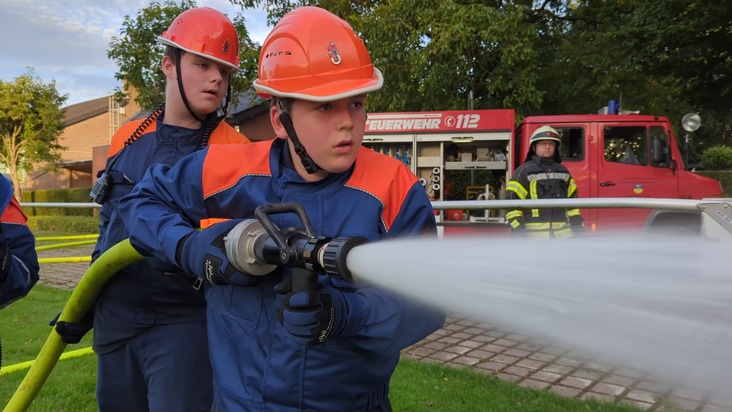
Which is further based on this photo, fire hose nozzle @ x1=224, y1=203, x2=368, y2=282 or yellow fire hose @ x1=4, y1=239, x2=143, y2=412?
yellow fire hose @ x1=4, y1=239, x2=143, y2=412

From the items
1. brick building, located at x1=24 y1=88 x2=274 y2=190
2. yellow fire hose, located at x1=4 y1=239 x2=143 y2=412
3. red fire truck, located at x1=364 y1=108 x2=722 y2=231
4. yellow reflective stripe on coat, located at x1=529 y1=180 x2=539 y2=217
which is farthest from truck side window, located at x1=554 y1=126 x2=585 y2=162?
brick building, located at x1=24 y1=88 x2=274 y2=190

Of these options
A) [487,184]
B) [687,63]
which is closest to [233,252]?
[487,184]

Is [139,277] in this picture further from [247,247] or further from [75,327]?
[247,247]

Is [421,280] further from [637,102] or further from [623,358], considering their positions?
[637,102]

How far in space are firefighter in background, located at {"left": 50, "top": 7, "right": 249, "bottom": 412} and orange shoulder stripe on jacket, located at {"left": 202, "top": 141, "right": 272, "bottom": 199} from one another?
1.60 ft

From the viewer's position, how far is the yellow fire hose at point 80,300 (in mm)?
2111

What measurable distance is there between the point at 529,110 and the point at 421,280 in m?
13.8

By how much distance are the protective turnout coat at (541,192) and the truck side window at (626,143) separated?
3.39 meters

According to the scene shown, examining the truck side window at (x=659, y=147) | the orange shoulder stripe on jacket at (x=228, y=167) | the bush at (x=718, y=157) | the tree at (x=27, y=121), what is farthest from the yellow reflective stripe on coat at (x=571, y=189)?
the bush at (x=718, y=157)

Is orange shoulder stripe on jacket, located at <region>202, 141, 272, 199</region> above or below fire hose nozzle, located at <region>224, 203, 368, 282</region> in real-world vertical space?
above

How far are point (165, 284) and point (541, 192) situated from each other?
5.44 meters

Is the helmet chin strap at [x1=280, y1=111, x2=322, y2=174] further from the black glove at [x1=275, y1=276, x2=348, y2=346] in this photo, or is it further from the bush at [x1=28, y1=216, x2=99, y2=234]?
the bush at [x1=28, y1=216, x2=99, y2=234]

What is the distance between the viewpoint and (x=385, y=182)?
1.69 m

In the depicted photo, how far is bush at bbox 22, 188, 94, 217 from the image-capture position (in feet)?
84.7
